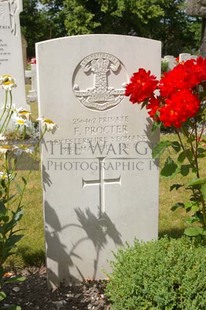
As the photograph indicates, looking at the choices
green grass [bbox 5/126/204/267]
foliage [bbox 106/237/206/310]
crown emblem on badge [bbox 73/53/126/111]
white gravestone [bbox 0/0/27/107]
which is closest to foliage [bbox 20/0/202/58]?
white gravestone [bbox 0/0/27/107]

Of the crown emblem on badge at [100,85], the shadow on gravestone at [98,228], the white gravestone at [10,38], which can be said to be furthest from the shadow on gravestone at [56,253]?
the white gravestone at [10,38]

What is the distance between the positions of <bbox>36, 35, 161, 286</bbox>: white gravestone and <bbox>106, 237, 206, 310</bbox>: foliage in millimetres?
525

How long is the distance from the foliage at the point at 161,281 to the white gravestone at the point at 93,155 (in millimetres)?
525

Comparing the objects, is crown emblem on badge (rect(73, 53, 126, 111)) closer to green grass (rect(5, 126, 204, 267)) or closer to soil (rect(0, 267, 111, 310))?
green grass (rect(5, 126, 204, 267))

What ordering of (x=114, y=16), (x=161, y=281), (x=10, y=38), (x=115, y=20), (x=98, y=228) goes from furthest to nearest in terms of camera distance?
(x=115, y=20)
(x=114, y=16)
(x=10, y=38)
(x=98, y=228)
(x=161, y=281)

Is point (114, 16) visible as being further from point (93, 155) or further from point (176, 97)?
point (176, 97)

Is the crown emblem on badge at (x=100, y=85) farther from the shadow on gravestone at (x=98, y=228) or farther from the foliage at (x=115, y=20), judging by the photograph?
the foliage at (x=115, y=20)

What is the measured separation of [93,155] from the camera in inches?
97.3

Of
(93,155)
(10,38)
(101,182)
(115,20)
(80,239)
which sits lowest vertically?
(80,239)

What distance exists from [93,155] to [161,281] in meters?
0.88

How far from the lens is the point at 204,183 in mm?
2180

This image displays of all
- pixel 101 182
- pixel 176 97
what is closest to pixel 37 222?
pixel 101 182

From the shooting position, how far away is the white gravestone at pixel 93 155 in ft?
7.63

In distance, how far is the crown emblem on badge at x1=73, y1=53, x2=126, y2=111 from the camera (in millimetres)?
2350
